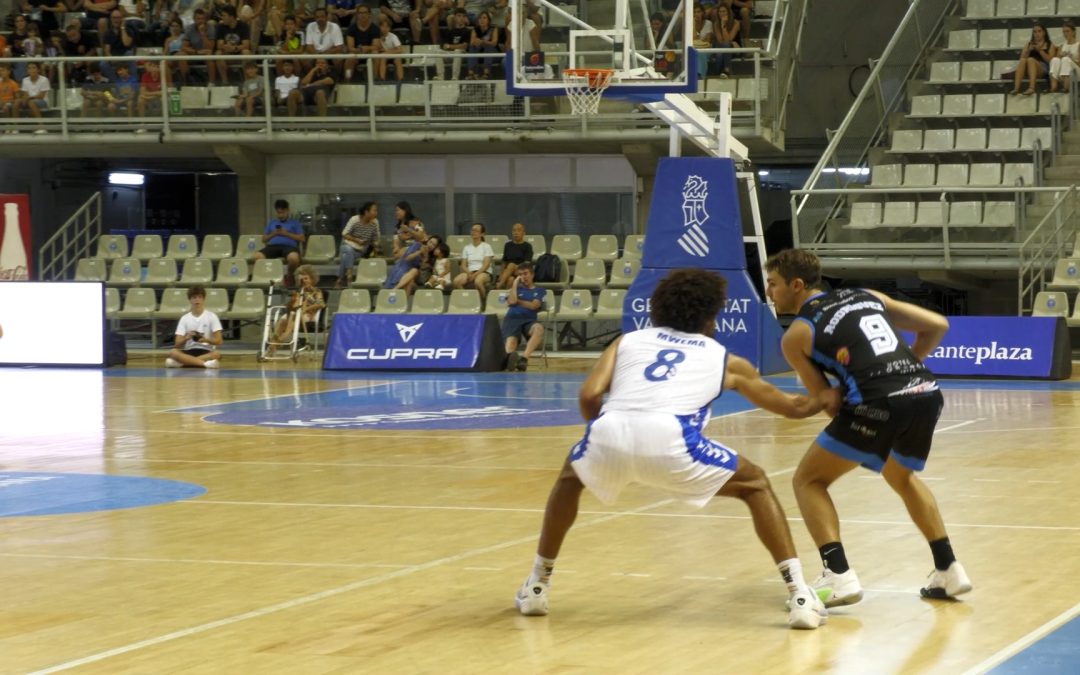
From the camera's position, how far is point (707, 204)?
21.4 m

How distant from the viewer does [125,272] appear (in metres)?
29.1

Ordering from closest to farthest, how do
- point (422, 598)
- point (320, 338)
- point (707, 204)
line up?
1. point (422, 598)
2. point (707, 204)
3. point (320, 338)

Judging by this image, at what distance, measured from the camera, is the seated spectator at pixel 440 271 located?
86.0 feet

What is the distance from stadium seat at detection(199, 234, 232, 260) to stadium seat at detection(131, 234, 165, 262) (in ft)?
2.95

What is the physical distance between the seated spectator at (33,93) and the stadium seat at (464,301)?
9046mm

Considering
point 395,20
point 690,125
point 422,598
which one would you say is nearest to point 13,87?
point 395,20

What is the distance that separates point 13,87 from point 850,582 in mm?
25778

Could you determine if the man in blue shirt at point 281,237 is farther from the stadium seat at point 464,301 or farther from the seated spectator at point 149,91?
the stadium seat at point 464,301

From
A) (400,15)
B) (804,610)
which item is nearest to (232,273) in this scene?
(400,15)

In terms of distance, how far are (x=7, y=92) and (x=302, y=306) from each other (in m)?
7.92

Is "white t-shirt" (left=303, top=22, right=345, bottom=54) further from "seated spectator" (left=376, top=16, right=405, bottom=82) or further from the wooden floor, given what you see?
the wooden floor

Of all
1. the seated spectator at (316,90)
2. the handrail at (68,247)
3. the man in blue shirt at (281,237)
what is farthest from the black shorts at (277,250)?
the handrail at (68,247)

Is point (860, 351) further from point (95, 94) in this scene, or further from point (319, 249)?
point (95, 94)

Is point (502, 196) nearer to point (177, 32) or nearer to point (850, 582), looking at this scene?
point (177, 32)
